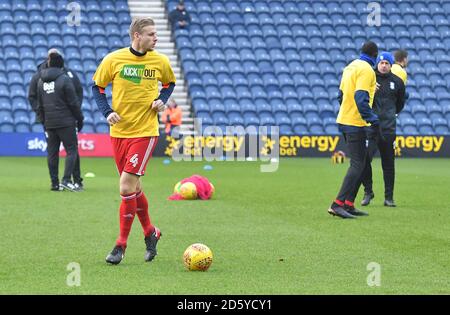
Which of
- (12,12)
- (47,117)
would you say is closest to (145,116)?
(47,117)

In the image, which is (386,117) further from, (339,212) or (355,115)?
(339,212)

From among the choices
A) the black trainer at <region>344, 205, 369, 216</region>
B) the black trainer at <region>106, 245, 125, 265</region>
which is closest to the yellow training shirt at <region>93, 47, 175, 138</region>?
the black trainer at <region>106, 245, 125, 265</region>

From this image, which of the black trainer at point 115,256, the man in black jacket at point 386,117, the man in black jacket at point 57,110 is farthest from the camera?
the man in black jacket at point 57,110

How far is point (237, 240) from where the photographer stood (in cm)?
1069

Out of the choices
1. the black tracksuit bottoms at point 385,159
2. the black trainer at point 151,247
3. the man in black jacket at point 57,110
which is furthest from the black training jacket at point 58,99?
the black trainer at point 151,247

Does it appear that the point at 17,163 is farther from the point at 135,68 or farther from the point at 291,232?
the point at 135,68

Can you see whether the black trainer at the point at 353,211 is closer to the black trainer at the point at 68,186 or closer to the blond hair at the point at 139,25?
the blond hair at the point at 139,25

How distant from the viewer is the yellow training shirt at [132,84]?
9.09 metres

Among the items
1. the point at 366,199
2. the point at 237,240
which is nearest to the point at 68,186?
the point at 366,199

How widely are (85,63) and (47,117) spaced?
15727mm

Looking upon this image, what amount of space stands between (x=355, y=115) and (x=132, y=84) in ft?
15.5

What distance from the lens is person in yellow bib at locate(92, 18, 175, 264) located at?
357 inches

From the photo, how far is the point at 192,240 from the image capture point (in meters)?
10.7

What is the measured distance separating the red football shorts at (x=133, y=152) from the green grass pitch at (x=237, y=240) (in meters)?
0.84
